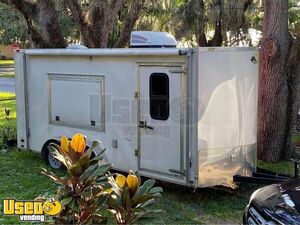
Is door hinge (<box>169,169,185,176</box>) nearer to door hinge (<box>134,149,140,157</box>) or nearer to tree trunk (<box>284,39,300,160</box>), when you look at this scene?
door hinge (<box>134,149,140,157</box>)

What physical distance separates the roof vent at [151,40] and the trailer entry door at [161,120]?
59cm

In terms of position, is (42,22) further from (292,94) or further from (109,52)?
(292,94)

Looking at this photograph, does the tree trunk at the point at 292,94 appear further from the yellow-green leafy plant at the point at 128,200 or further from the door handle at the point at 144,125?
the yellow-green leafy plant at the point at 128,200

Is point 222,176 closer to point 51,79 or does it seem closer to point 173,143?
point 173,143

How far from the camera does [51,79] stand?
9.08 m

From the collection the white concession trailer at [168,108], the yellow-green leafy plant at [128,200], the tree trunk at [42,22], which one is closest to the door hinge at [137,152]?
the white concession trailer at [168,108]

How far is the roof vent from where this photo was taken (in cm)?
789

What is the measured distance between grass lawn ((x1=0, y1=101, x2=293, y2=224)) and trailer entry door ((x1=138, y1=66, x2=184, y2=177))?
0.53 metres

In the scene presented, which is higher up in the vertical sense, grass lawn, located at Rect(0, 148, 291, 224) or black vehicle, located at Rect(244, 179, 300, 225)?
black vehicle, located at Rect(244, 179, 300, 225)

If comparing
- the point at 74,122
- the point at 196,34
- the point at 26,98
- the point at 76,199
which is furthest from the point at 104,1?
the point at 196,34

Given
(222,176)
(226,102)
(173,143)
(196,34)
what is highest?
(196,34)

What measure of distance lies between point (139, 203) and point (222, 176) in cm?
280

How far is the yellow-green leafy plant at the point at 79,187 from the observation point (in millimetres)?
4816

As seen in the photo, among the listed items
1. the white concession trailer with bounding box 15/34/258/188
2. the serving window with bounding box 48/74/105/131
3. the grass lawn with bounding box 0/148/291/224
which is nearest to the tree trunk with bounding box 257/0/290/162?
the grass lawn with bounding box 0/148/291/224
